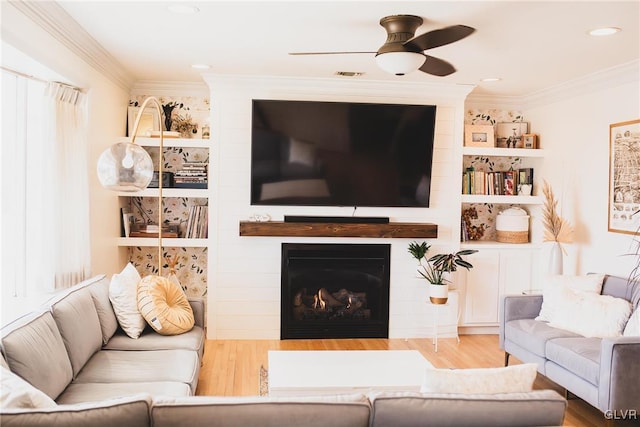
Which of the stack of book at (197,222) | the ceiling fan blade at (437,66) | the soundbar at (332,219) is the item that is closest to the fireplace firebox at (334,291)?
the soundbar at (332,219)

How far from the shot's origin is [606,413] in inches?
128

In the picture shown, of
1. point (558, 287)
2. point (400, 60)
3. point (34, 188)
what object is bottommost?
point (558, 287)

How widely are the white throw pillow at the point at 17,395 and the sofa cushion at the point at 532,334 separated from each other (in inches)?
127

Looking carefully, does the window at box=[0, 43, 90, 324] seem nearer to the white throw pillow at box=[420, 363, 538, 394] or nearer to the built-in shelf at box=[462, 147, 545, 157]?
the white throw pillow at box=[420, 363, 538, 394]

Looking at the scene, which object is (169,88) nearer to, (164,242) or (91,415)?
(164,242)

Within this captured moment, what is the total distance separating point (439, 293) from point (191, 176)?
257 centimetres

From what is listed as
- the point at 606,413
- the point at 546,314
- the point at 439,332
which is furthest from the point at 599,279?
the point at 439,332

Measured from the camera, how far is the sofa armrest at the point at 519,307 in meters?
4.46

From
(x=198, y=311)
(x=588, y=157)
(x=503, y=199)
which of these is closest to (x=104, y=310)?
(x=198, y=311)

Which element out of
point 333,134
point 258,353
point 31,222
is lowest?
point 258,353

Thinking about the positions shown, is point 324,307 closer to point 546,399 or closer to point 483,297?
point 483,297

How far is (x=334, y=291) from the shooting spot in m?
5.40

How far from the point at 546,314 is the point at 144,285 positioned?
300 centimetres

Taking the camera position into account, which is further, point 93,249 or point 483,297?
point 483,297
